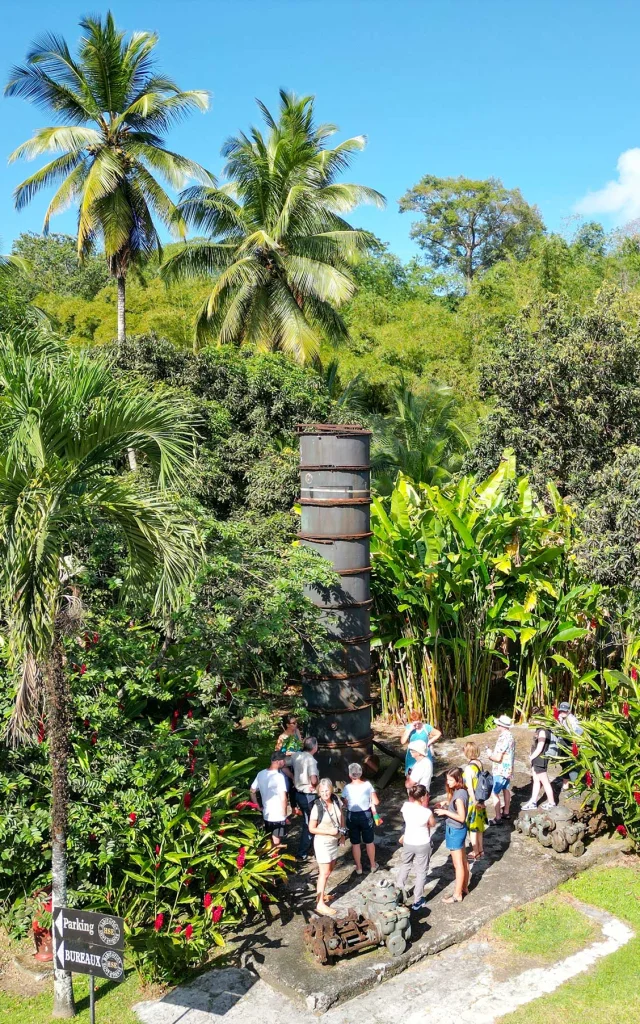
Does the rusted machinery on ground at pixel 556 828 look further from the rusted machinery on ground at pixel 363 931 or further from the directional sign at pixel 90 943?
the directional sign at pixel 90 943

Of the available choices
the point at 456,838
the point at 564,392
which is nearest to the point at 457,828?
the point at 456,838

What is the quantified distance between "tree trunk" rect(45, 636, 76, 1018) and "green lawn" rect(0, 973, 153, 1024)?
15cm

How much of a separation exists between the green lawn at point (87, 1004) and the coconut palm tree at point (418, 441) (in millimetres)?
12918

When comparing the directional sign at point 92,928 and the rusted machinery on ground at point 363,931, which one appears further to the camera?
the rusted machinery on ground at point 363,931

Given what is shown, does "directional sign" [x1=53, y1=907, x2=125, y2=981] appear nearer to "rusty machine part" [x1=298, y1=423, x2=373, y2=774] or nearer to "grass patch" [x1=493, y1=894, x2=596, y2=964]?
"grass patch" [x1=493, y1=894, x2=596, y2=964]

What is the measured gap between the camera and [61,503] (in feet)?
19.2

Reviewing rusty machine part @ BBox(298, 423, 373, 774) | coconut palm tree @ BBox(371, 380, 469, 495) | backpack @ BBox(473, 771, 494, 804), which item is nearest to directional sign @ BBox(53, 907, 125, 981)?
backpack @ BBox(473, 771, 494, 804)

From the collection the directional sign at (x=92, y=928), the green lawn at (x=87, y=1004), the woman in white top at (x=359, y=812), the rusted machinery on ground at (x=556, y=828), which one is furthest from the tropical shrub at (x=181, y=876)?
the rusted machinery on ground at (x=556, y=828)

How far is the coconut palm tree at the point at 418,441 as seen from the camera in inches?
779

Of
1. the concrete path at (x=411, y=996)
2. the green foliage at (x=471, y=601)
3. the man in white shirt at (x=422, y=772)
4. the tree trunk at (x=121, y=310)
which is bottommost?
the concrete path at (x=411, y=996)

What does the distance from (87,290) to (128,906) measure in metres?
37.2

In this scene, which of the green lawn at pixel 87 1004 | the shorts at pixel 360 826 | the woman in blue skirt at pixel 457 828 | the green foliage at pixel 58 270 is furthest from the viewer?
the green foliage at pixel 58 270

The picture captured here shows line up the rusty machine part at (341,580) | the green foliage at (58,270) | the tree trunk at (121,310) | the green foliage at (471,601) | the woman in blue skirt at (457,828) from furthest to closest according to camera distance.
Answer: the green foliage at (58,270) < the tree trunk at (121,310) < the green foliage at (471,601) < the rusty machine part at (341,580) < the woman in blue skirt at (457,828)

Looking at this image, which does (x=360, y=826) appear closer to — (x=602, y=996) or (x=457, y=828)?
(x=457, y=828)
